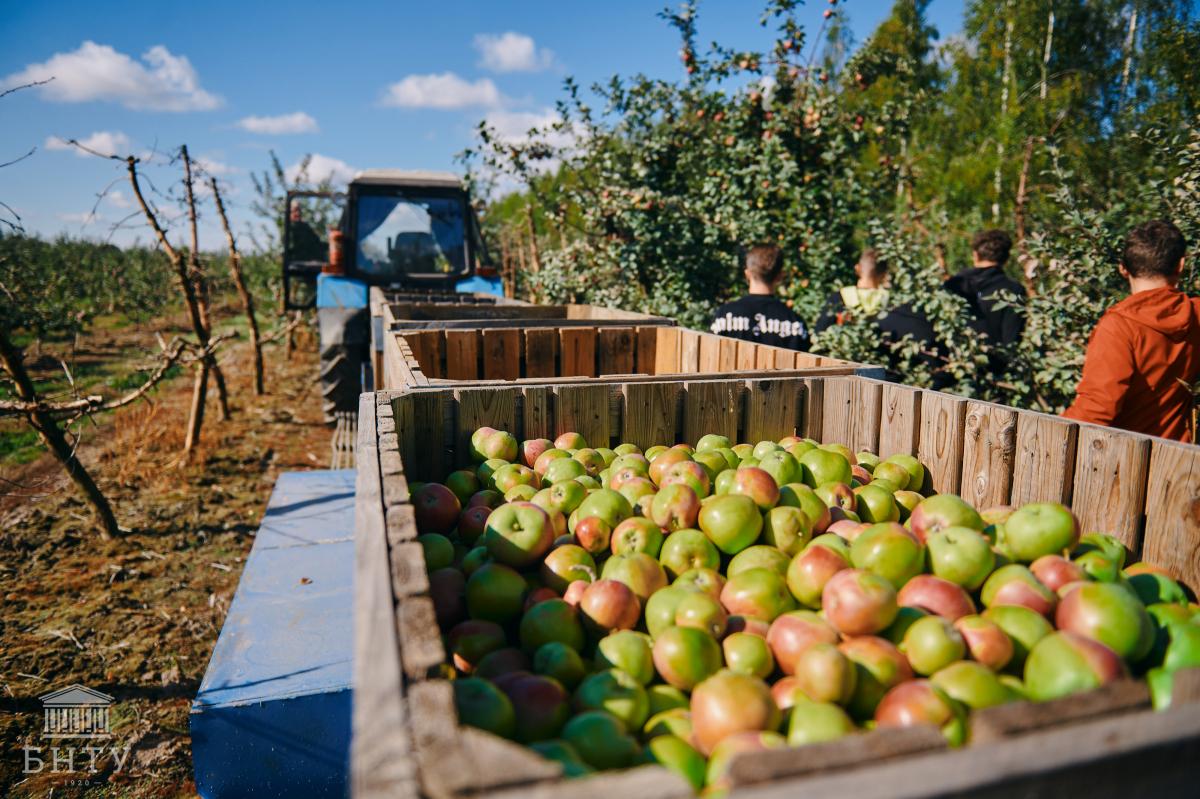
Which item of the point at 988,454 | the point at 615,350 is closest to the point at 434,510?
the point at 988,454

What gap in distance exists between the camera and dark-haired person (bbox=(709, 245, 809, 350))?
4.95 meters

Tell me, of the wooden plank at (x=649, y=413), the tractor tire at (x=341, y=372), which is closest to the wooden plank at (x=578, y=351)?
the wooden plank at (x=649, y=413)

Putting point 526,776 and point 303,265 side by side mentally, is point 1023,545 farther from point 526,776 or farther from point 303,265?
point 303,265

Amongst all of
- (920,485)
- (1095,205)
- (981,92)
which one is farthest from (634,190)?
(981,92)

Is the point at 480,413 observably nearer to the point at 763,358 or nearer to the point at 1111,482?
the point at 763,358

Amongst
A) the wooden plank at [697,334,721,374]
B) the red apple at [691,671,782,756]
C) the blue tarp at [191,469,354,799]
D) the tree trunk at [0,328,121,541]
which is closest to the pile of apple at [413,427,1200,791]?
the red apple at [691,671,782,756]

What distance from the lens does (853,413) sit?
3.17m

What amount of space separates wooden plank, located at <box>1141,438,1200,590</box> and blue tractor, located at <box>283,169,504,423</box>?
7.40 meters

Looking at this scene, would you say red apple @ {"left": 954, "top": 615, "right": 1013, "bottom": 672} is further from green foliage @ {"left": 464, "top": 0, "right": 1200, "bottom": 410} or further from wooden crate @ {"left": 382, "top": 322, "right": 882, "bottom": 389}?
green foliage @ {"left": 464, "top": 0, "right": 1200, "bottom": 410}

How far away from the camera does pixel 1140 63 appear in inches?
1025

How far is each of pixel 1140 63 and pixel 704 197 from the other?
89.3 ft

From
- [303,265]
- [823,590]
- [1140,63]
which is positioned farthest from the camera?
[1140,63]

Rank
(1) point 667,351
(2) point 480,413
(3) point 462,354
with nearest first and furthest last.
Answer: (2) point 480,413, (3) point 462,354, (1) point 667,351

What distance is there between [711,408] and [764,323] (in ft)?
6.71
